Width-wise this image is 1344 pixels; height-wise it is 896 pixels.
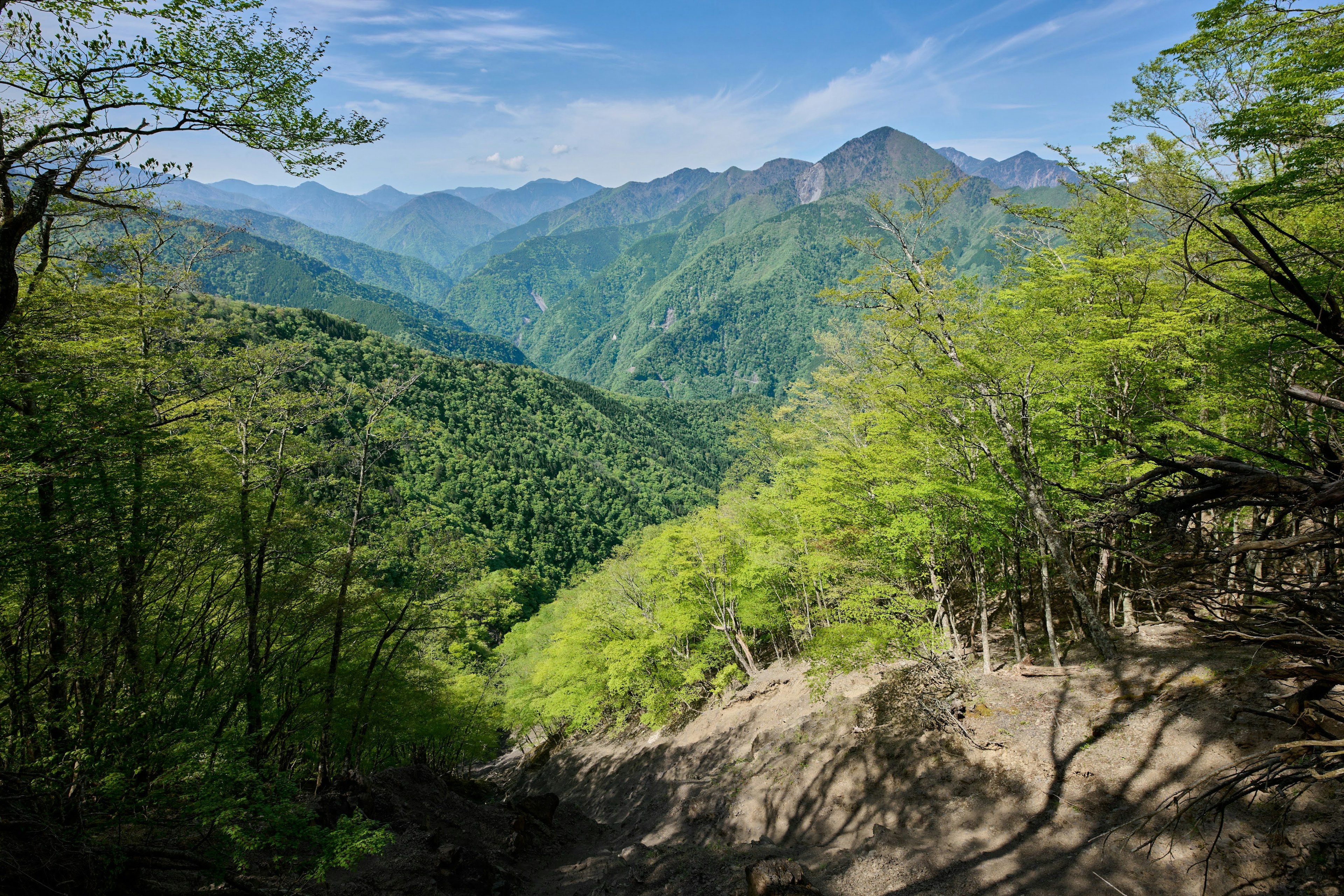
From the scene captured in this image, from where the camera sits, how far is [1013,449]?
41.1 feet

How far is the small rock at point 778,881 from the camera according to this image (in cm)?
1115

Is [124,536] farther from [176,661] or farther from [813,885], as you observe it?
[813,885]

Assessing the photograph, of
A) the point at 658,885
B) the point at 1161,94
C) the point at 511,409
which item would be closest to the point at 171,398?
the point at 658,885

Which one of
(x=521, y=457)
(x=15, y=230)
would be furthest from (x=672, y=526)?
(x=521, y=457)

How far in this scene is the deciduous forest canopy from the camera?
5812mm

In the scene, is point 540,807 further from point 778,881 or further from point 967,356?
point 967,356

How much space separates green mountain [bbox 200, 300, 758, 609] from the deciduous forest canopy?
2685 inches

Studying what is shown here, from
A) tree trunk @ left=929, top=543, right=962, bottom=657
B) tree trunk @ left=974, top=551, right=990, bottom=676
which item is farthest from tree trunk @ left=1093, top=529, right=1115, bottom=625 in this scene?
tree trunk @ left=929, top=543, right=962, bottom=657

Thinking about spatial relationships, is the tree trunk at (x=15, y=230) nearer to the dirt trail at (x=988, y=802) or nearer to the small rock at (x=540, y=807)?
the dirt trail at (x=988, y=802)

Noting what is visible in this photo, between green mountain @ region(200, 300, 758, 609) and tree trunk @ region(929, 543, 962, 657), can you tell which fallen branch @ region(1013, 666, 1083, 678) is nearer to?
tree trunk @ region(929, 543, 962, 657)

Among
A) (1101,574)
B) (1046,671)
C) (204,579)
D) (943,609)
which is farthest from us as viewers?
(943,609)

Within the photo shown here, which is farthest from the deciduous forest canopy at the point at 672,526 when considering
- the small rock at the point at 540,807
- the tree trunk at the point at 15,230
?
the small rock at the point at 540,807

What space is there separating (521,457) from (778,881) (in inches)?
4717

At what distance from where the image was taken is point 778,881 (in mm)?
11250
